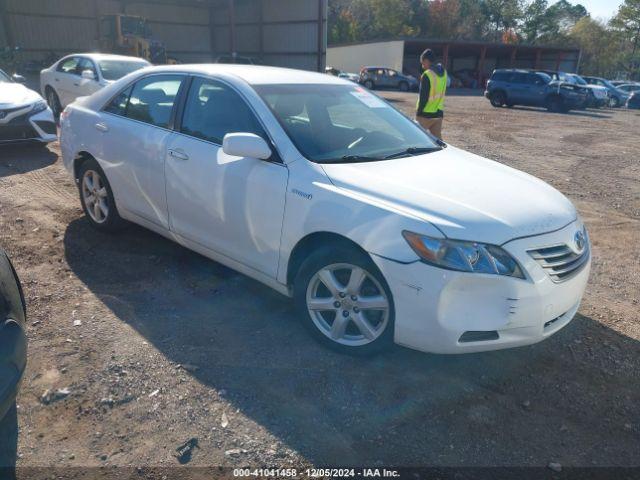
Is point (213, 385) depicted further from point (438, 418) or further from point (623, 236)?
point (623, 236)

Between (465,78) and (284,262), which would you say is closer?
(284,262)

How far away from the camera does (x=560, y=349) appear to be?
11.1ft

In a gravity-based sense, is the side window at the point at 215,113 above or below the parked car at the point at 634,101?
above

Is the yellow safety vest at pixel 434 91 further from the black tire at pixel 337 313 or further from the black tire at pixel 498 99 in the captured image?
the black tire at pixel 498 99

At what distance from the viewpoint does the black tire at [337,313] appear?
2.87 meters

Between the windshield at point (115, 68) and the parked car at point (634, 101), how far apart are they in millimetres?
27264

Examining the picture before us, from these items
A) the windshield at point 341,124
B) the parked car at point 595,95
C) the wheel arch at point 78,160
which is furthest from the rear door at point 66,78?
the parked car at point 595,95

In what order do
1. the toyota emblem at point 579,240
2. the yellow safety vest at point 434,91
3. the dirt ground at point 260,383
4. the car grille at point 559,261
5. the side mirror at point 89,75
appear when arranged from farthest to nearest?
1. the side mirror at point 89,75
2. the yellow safety vest at point 434,91
3. the toyota emblem at point 579,240
4. the car grille at point 559,261
5. the dirt ground at point 260,383

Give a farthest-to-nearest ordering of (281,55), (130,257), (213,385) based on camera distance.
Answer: (281,55), (130,257), (213,385)

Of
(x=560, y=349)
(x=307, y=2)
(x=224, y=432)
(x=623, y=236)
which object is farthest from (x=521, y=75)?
(x=224, y=432)

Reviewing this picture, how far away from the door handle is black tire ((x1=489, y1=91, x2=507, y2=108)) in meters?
22.7

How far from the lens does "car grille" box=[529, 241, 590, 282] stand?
2.78 metres

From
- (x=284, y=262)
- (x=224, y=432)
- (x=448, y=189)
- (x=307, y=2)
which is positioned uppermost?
(x=307, y=2)

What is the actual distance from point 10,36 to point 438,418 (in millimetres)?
26511
